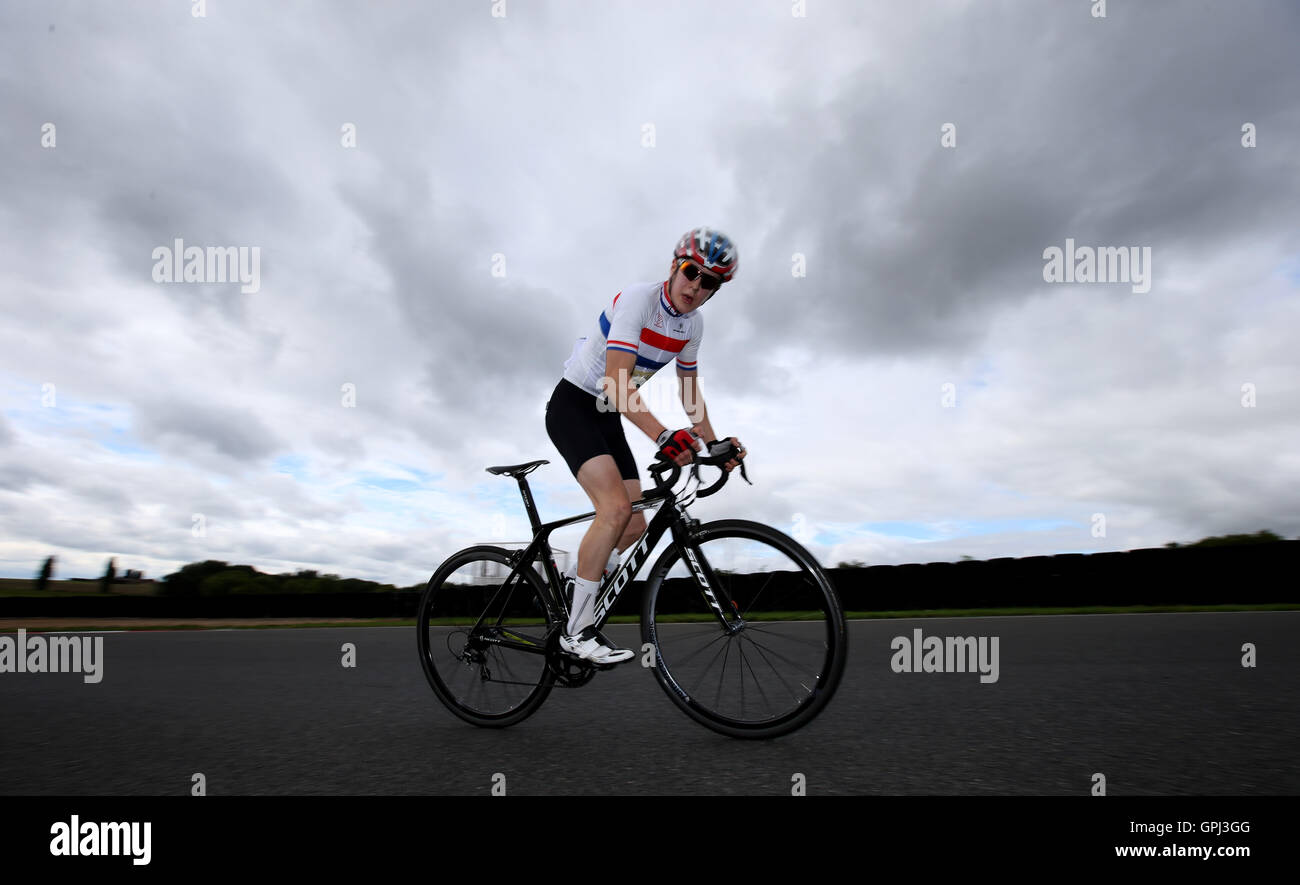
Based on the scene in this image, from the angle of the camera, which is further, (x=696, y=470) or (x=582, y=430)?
(x=582, y=430)

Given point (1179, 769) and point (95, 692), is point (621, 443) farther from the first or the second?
point (95, 692)

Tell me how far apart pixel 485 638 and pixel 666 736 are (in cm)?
119

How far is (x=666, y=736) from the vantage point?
3.45m

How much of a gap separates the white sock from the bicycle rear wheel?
10.4 inches

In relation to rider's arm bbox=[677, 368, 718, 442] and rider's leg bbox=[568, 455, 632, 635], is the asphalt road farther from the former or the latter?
rider's arm bbox=[677, 368, 718, 442]

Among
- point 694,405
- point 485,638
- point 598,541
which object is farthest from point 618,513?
point 485,638

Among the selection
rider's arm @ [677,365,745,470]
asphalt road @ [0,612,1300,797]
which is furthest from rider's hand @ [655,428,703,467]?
asphalt road @ [0,612,1300,797]

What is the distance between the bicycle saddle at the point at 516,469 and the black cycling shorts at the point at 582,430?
16 centimetres

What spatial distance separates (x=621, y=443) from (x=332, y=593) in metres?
14.0

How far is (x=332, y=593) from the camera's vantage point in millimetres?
16219

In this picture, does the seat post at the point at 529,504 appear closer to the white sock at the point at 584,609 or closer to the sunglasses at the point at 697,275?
the white sock at the point at 584,609

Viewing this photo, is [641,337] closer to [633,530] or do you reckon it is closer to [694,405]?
[694,405]

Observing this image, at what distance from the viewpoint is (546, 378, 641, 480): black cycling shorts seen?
3.89m
